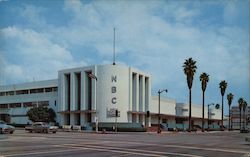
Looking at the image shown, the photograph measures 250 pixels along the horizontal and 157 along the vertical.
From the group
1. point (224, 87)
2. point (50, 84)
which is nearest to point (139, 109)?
point (50, 84)

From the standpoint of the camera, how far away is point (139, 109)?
293ft

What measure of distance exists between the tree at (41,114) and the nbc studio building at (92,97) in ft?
4.98

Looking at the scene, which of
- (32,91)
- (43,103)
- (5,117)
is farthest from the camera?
(5,117)

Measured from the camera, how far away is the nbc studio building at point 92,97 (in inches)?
3182

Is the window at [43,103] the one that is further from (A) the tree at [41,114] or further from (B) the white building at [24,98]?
(A) the tree at [41,114]

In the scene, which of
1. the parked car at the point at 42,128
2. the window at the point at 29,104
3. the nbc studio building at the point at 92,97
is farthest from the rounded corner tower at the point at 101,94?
the parked car at the point at 42,128

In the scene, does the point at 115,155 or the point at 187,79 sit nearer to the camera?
the point at 115,155

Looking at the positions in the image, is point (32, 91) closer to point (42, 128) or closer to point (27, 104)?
point (27, 104)

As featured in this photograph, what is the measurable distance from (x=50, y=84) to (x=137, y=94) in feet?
71.4

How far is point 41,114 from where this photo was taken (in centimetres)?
8681

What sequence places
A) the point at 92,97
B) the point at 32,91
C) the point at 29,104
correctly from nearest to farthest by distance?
the point at 92,97, the point at 29,104, the point at 32,91

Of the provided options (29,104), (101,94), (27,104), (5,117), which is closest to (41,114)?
(29,104)

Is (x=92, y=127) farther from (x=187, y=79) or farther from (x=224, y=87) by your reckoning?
(x=224, y=87)

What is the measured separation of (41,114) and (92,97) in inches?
524
